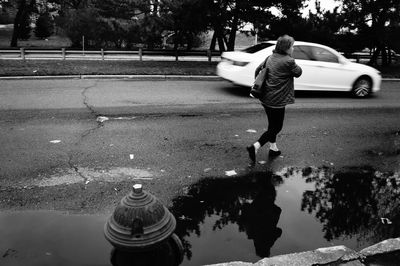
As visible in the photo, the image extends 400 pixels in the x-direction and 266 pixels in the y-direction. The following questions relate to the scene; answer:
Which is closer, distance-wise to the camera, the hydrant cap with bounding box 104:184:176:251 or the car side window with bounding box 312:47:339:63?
the hydrant cap with bounding box 104:184:176:251

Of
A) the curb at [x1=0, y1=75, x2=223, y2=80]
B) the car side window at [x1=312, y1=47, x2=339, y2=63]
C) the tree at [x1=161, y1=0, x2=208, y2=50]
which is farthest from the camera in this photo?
the tree at [x1=161, y1=0, x2=208, y2=50]

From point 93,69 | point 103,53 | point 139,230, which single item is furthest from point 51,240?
point 103,53

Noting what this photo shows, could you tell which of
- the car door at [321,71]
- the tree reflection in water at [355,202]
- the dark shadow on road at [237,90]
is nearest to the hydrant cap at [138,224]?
the tree reflection in water at [355,202]

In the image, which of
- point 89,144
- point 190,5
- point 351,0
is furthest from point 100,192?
point 351,0

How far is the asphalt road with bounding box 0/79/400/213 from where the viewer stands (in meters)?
5.18

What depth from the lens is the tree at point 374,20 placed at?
1620 cm

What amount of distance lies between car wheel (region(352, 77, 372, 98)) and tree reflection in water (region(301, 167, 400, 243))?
5996 millimetres

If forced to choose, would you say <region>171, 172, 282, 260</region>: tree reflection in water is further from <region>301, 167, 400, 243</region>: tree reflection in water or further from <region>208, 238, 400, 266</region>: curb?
<region>301, 167, 400, 243</region>: tree reflection in water

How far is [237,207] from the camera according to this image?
15.6 feet

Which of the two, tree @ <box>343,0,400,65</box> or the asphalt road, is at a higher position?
tree @ <box>343,0,400,65</box>

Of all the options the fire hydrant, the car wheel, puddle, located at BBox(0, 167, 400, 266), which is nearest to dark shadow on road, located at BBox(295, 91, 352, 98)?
the car wheel

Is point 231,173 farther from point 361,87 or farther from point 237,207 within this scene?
point 361,87

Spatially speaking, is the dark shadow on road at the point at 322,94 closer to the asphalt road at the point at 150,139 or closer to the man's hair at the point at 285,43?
the asphalt road at the point at 150,139

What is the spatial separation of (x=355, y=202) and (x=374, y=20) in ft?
46.5
